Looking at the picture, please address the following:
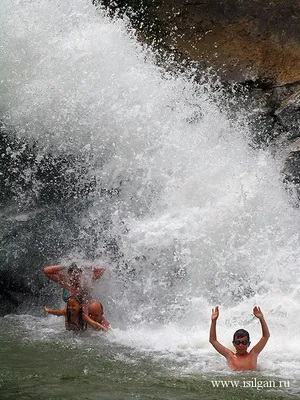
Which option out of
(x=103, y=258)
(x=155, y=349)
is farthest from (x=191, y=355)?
(x=103, y=258)

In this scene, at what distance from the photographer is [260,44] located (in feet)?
32.0

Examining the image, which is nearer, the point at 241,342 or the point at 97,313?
the point at 241,342

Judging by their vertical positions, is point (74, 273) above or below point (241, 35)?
below

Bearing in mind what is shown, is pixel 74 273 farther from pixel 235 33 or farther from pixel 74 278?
pixel 235 33

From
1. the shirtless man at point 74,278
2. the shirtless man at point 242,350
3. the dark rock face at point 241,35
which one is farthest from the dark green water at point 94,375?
the dark rock face at point 241,35

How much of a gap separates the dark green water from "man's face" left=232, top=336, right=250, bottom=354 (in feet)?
1.40

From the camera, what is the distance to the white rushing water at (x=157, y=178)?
305 inches

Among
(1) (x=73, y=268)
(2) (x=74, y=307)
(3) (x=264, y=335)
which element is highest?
(1) (x=73, y=268)

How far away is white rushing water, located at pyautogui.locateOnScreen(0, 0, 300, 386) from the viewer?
25.4 feet

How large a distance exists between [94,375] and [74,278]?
8.69 feet

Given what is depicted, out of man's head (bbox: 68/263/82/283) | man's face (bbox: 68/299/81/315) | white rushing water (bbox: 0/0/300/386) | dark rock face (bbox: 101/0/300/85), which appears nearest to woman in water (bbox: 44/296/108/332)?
man's face (bbox: 68/299/81/315)

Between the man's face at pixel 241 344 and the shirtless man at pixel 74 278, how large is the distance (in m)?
2.60

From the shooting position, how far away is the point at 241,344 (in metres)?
6.23

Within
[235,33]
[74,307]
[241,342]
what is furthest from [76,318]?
[235,33]
